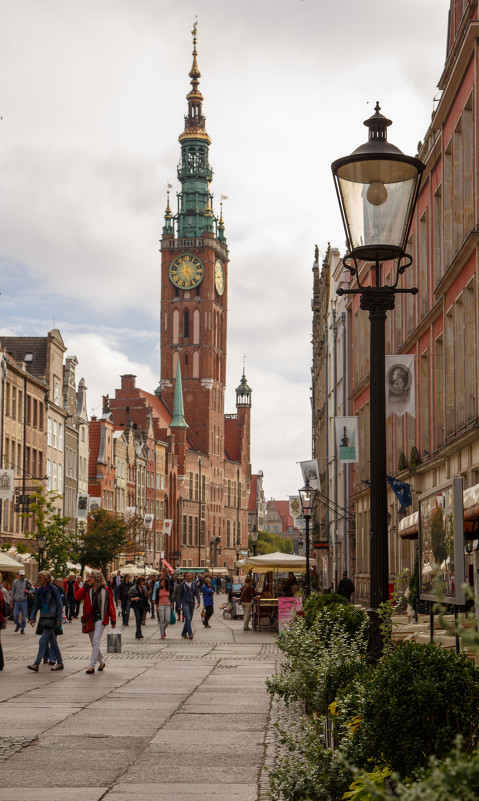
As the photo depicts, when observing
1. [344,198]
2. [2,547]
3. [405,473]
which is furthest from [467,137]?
[2,547]

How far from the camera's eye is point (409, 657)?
603cm

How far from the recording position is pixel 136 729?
1206 centimetres

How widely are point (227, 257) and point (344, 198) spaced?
14758 cm

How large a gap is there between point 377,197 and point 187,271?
459 ft

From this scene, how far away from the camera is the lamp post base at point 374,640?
7.91 m

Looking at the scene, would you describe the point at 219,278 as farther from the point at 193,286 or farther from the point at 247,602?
the point at 247,602

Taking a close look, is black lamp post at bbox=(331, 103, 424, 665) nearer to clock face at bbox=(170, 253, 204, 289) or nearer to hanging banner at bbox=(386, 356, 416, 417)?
hanging banner at bbox=(386, 356, 416, 417)

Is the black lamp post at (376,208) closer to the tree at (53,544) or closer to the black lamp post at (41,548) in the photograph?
the black lamp post at (41,548)

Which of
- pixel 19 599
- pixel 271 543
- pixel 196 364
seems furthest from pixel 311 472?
pixel 271 543

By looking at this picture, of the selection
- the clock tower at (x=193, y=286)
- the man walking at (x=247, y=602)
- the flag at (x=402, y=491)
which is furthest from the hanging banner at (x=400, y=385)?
the clock tower at (x=193, y=286)

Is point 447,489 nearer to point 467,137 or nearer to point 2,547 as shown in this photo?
point 467,137

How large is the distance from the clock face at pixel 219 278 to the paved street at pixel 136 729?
129 meters

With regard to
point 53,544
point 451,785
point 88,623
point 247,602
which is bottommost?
point 247,602

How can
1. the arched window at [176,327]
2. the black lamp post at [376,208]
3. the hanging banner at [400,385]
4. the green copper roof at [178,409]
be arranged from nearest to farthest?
1. the black lamp post at [376,208]
2. the hanging banner at [400,385]
3. the green copper roof at [178,409]
4. the arched window at [176,327]
